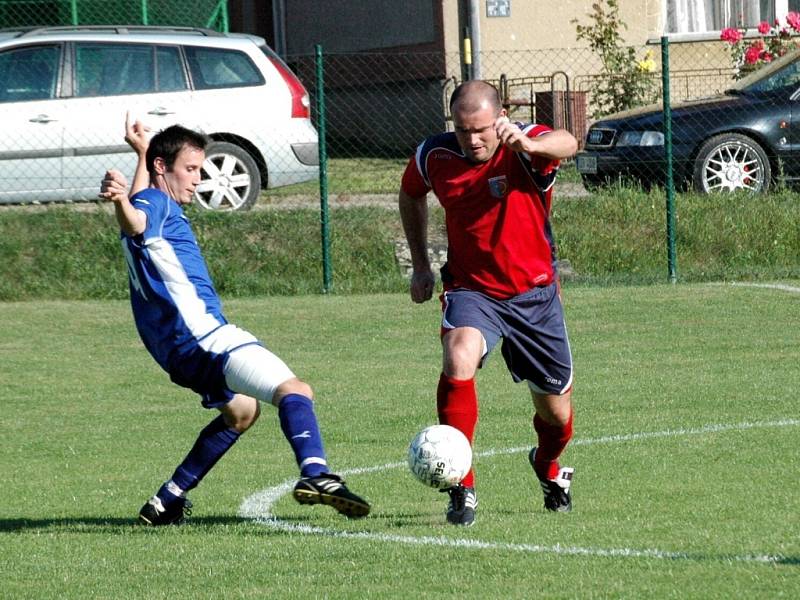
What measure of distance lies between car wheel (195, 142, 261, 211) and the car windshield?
18.0ft

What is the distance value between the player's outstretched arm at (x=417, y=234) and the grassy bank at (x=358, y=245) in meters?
7.81

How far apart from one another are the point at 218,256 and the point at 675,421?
7235 millimetres

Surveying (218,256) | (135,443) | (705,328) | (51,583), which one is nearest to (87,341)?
(218,256)

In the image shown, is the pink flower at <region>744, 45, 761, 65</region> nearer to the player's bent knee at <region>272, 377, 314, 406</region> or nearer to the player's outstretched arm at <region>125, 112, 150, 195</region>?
the player's outstretched arm at <region>125, 112, 150, 195</region>

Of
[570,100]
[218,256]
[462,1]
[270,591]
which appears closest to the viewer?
[270,591]

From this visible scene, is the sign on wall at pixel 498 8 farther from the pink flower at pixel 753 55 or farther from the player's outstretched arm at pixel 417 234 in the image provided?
the player's outstretched arm at pixel 417 234

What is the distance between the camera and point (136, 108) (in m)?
15.8

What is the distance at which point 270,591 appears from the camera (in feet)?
17.3

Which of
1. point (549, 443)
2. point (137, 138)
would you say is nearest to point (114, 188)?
point (137, 138)

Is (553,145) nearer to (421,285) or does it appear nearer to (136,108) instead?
(421,285)

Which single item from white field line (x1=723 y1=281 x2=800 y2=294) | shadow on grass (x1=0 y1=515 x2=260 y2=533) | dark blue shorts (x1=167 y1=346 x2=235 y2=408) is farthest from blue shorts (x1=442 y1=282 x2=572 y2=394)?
A: white field line (x1=723 y1=281 x2=800 y2=294)

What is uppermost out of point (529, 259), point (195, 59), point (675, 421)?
point (195, 59)

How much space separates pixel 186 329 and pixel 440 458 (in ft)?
3.65

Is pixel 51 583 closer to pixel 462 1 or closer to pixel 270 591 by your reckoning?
pixel 270 591
